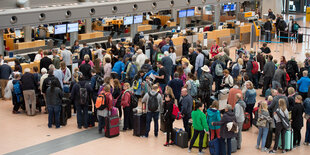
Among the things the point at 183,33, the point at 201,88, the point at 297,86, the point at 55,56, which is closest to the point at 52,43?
the point at 55,56

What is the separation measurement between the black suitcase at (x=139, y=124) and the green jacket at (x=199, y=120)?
1.78 m

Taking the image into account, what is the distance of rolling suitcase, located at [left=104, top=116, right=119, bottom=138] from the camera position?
452 inches

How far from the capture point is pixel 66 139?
11.5 m

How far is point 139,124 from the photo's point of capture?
11.6 meters

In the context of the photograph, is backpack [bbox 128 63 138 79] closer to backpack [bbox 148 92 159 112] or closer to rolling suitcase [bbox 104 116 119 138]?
rolling suitcase [bbox 104 116 119 138]

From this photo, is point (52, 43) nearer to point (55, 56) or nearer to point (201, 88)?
point (55, 56)

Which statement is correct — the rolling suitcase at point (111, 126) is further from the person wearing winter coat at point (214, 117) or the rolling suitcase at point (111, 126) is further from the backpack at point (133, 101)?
the person wearing winter coat at point (214, 117)

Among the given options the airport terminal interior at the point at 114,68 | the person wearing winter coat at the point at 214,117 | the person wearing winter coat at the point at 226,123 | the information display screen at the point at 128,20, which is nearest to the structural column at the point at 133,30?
the airport terminal interior at the point at 114,68

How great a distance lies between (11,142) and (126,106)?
2906 millimetres

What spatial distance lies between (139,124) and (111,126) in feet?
2.26

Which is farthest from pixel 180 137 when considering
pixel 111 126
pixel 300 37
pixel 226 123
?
pixel 300 37

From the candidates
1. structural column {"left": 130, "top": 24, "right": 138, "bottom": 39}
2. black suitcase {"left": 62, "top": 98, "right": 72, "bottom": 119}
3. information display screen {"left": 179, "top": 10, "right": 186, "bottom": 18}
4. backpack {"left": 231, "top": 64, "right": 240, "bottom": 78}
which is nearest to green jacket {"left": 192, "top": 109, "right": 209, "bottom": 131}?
black suitcase {"left": 62, "top": 98, "right": 72, "bottom": 119}

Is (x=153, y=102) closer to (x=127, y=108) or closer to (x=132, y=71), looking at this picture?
(x=127, y=108)

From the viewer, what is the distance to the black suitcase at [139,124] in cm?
1159
